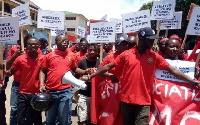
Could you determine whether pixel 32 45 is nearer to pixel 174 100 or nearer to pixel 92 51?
pixel 92 51

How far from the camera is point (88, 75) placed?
4113 mm

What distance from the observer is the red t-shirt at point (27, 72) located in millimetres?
4465

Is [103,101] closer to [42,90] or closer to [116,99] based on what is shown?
[116,99]

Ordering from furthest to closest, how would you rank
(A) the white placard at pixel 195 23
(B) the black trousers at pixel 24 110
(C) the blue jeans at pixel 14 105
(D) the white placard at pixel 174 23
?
(D) the white placard at pixel 174 23, (C) the blue jeans at pixel 14 105, (A) the white placard at pixel 195 23, (B) the black trousers at pixel 24 110

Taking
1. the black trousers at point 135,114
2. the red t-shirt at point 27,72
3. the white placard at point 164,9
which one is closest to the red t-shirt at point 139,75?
the black trousers at point 135,114

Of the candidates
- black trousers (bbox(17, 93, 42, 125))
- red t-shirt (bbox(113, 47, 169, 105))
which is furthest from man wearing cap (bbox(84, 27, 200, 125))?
black trousers (bbox(17, 93, 42, 125))

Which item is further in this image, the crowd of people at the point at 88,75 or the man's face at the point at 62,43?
the man's face at the point at 62,43

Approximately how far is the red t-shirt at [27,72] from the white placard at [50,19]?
1985 mm

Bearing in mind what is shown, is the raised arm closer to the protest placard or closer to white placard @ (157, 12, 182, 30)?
the protest placard

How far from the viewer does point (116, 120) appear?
412cm

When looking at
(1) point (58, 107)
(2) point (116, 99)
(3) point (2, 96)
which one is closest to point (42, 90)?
(1) point (58, 107)

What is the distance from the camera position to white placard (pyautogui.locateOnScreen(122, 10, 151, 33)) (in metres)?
5.69

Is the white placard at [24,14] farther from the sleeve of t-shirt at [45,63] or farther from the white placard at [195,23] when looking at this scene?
the white placard at [195,23]

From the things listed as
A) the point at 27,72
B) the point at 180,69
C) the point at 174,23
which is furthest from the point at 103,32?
the point at 174,23
